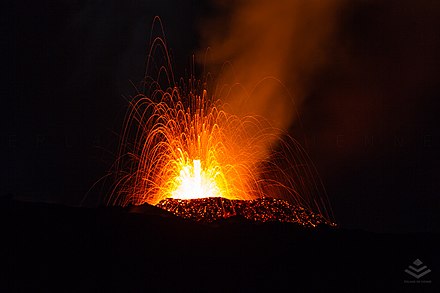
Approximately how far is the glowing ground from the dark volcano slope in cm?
229

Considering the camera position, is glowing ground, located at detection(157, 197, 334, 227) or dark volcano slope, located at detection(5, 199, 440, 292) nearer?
dark volcano slope, located at detection(5, 199, 440, 292)

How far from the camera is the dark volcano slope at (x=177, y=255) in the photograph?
41469mm

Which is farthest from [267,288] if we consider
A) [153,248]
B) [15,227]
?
[15,227]

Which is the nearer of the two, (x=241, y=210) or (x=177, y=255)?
(x=177, y=255)

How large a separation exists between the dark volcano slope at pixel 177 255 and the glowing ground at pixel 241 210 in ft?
7.51

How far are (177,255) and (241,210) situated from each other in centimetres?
1312

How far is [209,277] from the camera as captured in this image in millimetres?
43281

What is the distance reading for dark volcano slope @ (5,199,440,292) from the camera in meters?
41.5

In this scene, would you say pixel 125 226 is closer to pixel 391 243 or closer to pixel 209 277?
pixel 209 277

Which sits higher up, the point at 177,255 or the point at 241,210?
the point at 241,210

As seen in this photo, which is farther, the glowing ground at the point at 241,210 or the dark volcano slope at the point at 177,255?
the glowing ground at the point at 241,210

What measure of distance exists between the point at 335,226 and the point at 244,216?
986cm

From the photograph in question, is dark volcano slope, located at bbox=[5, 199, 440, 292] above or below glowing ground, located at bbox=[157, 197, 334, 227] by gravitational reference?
below

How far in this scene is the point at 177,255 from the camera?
151 feet
